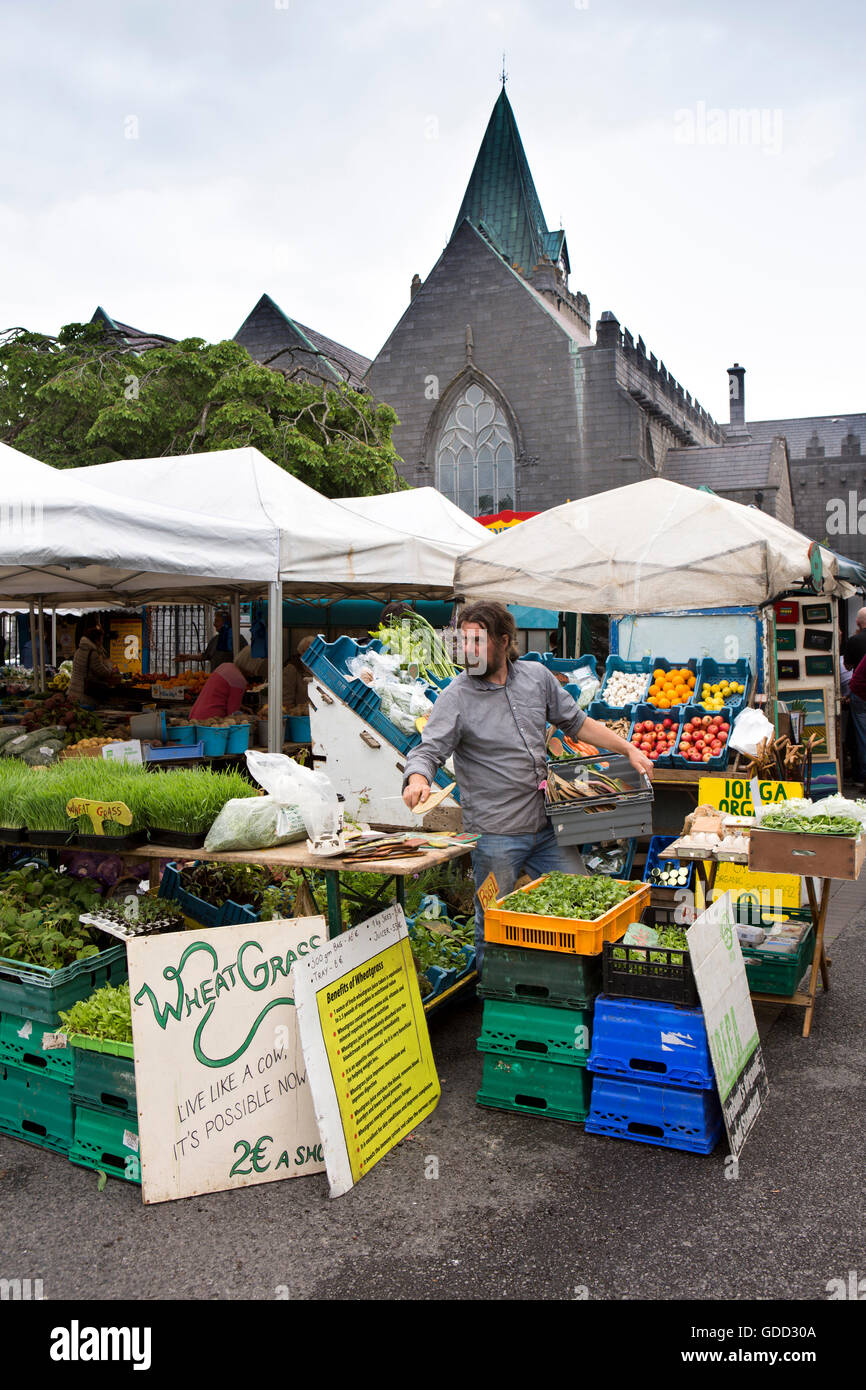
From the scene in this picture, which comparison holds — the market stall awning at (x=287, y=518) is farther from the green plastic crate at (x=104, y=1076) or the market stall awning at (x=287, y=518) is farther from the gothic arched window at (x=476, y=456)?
the gothic arched window at (x=476, y=456)

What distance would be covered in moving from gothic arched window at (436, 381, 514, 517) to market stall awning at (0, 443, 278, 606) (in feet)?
69.3

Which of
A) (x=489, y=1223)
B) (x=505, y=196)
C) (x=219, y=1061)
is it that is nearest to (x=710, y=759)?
(x=489, y=1223)

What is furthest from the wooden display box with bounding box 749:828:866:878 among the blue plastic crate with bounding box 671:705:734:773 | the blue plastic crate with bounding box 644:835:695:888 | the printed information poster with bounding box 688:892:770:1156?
the blue plastic crate with bounding box 671:705:734:773

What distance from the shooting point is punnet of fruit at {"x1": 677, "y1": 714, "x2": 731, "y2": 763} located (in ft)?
23.8

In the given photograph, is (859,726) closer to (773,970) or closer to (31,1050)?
(773,970)

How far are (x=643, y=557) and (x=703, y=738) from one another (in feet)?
4.89

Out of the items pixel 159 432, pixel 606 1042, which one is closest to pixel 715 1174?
pixel 606 1042

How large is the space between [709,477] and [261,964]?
2962cm

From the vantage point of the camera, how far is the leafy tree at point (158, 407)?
59.6 feet

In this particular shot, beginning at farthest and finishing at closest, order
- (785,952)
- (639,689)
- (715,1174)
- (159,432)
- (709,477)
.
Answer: (709,477) < (159,432) < (639,689) < (785,952) < (715,1174)

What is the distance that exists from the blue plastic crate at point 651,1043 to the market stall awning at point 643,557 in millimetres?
4241

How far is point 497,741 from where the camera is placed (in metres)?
4.60

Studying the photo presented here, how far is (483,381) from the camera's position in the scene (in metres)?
28.2
